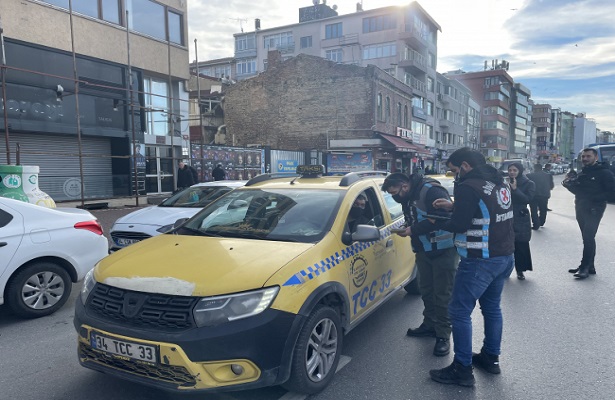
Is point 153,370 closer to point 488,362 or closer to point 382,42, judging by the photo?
point 488,362

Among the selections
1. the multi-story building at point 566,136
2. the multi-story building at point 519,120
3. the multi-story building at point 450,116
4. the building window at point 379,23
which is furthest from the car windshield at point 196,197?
the multi-story building at point 566,136

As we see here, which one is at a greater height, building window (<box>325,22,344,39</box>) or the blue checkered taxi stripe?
building window (<box>325,22,344,39</box>)

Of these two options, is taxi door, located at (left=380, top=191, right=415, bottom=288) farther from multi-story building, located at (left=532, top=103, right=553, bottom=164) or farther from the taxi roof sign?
multi-story building, located at (left=532, top=103, right=553, bottom=164)

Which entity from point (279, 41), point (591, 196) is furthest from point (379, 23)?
point (591, 196)

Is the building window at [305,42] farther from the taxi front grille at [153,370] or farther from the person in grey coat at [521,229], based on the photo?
the taxi front grille at [153,370]

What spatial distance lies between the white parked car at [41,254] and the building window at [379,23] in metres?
39.0

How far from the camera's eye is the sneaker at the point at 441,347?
12.6 feet

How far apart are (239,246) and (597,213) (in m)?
5.64

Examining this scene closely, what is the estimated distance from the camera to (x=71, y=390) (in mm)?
3201

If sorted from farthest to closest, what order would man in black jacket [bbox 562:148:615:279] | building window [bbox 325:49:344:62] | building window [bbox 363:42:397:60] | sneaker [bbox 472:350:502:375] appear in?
building window [bbox 325:49:344:62] → building window [bbox 363:42:397:60] → man in black jacket [bbox 562:148:615:279] → sneaker [bbox 472:350:502:375]

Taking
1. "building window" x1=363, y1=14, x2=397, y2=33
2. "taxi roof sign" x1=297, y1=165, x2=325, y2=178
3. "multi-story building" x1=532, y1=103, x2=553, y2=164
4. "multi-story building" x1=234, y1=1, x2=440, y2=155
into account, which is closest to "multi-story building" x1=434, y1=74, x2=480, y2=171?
"multi-story building" x1=234, y1=1, x2=440, y2=155

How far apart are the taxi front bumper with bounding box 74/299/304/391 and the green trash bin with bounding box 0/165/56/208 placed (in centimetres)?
645

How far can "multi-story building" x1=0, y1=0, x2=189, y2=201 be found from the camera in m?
13.0

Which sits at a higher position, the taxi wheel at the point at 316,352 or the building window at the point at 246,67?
the building window at the point at 246,67
